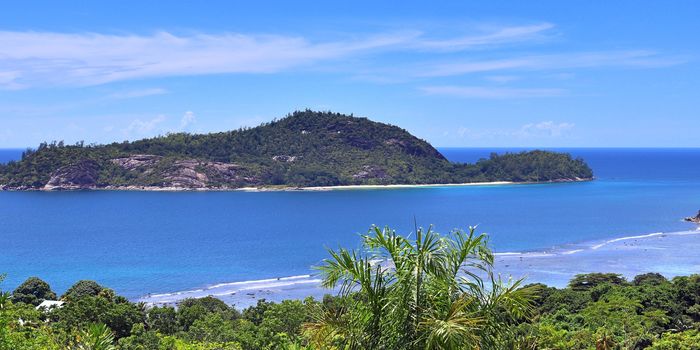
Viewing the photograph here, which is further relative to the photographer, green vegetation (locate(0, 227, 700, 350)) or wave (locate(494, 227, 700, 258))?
wave (locate(494, 227, 700, 258))

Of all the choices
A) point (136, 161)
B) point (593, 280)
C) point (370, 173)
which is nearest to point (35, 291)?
point (593, 280)

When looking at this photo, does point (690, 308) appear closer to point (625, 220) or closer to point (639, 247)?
point (639, 247)

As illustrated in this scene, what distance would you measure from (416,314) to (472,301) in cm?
74

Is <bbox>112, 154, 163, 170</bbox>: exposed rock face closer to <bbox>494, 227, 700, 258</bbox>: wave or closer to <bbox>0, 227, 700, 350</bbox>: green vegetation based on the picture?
<bbox>494, 227, 700, 258</bbox>: wave

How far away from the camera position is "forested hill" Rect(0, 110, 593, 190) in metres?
153

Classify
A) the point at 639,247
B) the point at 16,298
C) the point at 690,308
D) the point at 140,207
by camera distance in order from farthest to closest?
the point at 140,207 → the point at 639,247 → the point at 16,298 → the point at 690,308

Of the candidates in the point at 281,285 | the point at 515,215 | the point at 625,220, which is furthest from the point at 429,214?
the point at 281,285

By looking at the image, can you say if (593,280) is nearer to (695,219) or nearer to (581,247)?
(581,247)

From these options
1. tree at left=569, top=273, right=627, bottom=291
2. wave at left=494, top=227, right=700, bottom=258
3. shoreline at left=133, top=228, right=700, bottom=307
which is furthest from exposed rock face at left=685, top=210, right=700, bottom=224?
tree at left=569, top=273, right=627, bottom=291

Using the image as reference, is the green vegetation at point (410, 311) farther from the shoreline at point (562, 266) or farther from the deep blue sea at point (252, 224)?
the deep blue sea at point (252, 224)

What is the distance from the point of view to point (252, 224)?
307ft

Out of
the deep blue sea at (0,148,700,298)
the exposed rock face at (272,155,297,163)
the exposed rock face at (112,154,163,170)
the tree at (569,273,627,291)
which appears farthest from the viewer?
the exposed rock face at (272,155,297,163)

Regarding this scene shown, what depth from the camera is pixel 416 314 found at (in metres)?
8.86

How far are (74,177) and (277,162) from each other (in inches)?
1798
